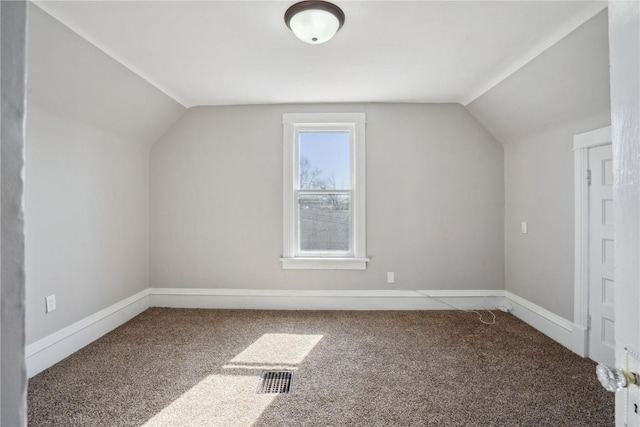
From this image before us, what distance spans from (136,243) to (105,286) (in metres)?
0.61

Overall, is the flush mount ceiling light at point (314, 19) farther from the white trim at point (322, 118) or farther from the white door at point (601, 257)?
the white door at point (601, 257)

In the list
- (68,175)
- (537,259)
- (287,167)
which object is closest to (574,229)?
(537,259)

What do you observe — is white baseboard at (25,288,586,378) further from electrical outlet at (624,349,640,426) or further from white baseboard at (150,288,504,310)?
electrical outlet at (624,349,640,426)

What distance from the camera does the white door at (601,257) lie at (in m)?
2.45

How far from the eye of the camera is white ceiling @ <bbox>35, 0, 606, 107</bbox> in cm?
194

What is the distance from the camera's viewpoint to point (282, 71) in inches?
110

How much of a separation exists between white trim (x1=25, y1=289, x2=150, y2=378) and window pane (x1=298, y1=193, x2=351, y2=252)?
6.43ft

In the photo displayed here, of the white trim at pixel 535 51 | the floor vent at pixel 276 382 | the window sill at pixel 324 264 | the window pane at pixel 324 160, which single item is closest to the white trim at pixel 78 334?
the floor vent at pixel 276 382

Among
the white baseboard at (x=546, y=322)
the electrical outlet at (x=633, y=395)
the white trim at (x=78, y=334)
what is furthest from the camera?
the white baseboard at (x=546, y=322)

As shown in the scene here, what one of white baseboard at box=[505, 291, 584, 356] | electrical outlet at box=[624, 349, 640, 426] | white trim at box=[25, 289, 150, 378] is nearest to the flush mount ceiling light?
electrical outlet at box=[624, 349, 640, 426]

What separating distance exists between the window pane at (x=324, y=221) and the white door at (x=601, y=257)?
2.22 meters

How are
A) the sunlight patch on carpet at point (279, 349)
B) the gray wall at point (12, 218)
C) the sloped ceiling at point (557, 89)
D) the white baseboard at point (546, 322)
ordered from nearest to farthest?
1. the gray wall at point (12, 218)
2. the sloped ceiling at point (557, 89)
3. the sunlight patch on carpet at point (279, 349)
4. the white baseboard at point (546, 322)

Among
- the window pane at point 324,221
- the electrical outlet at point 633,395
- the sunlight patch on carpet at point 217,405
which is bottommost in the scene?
the sunlight patch on carpet at point 217,405

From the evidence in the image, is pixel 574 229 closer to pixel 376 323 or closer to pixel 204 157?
pixel 376 323
